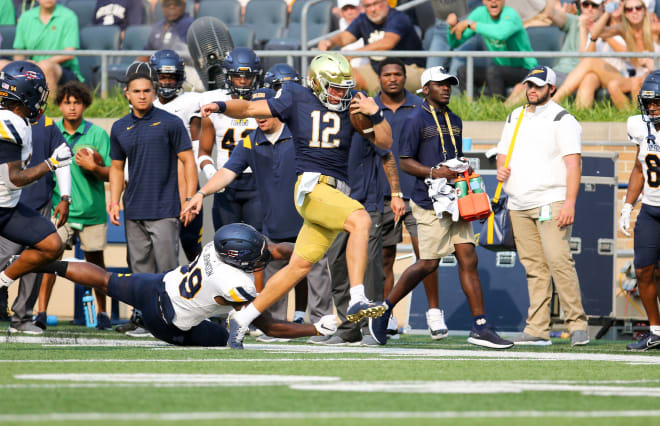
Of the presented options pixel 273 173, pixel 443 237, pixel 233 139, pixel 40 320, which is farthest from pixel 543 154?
pixel 40 320

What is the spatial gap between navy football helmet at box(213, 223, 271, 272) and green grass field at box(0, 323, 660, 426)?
552 mm

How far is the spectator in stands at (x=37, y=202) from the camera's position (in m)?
9.23

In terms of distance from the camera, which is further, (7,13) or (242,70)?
(7,13)

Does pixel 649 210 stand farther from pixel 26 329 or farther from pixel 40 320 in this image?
pixel 40 320

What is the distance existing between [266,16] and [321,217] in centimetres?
854

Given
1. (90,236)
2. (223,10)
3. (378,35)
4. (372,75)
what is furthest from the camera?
(223,10)

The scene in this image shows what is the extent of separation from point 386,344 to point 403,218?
1513 millimetres

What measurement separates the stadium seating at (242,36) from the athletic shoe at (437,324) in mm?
5575

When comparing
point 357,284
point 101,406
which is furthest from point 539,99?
point 101,406

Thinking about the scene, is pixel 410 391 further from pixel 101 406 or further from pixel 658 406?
pixel 101 406

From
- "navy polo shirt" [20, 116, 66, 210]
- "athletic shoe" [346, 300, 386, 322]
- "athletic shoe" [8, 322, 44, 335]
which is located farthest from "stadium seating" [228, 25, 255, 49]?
"athletic shoe" [346, 300, 386, 322]

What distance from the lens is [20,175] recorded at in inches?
315

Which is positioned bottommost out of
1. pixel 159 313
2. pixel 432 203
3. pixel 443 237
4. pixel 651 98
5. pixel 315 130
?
pixel 159 313

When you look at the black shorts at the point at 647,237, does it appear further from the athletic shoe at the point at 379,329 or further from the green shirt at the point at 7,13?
the green shirt at the point at 7,13
